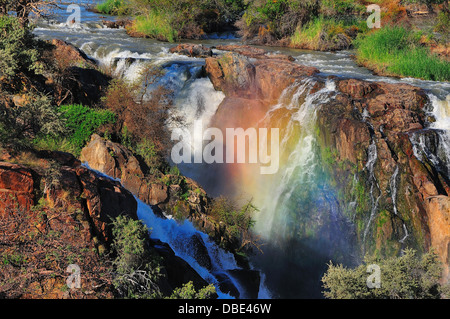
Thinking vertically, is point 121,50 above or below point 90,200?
above

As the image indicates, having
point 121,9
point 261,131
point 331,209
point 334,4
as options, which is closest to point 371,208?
point 331,209

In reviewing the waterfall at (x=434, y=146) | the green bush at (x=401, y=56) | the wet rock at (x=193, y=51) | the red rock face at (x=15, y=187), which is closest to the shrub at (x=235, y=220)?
the waterfall at (x=434, y=146)

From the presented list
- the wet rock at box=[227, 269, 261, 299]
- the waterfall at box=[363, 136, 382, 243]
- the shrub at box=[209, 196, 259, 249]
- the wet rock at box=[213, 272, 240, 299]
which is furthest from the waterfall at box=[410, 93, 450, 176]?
the wet rock at box=[213, 272, 240, 299]

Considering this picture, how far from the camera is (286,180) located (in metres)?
12.7

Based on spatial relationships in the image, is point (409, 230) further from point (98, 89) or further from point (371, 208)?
point (98, 89)

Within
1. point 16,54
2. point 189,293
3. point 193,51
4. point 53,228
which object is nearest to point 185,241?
point 189,293

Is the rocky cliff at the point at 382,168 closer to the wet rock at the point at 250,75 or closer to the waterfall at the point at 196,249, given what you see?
the wet rock at the point at 250,75

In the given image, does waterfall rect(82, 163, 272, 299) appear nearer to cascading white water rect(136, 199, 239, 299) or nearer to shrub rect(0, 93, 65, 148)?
cascading white water rect(136, 199, 239, 299)

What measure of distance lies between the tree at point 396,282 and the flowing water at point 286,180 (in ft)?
9.39

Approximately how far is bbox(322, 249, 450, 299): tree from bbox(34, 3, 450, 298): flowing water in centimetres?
286

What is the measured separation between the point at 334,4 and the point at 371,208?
50.9ft

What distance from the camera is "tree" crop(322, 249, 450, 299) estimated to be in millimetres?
6849

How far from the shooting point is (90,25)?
81.3ft

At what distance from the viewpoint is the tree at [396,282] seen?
22.5 ft
